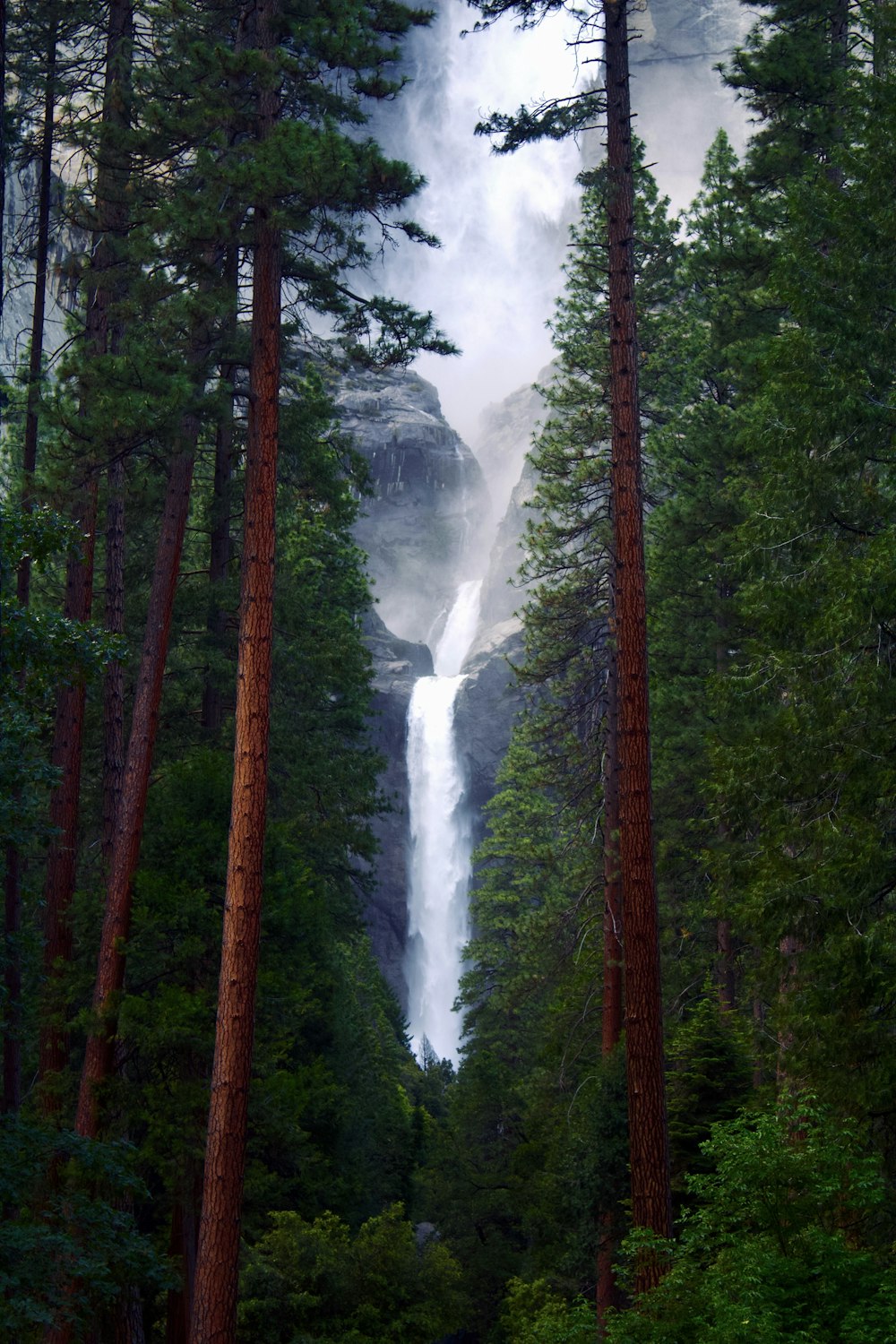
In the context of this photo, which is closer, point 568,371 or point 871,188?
point 871,188

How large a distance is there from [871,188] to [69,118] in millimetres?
9711

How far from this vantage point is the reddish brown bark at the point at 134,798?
10.8m

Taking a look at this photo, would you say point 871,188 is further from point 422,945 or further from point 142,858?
point 422,945

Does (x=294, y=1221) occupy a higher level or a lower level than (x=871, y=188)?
lower

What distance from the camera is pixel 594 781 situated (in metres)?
15.7

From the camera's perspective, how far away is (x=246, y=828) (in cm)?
904

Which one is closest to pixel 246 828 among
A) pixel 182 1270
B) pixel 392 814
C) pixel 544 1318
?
pixel 544 1318

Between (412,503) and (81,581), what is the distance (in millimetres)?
81491

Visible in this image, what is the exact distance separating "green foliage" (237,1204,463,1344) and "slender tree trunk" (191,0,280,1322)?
14.0 feet

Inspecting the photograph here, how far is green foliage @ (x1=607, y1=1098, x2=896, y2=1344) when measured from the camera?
5.44 meters

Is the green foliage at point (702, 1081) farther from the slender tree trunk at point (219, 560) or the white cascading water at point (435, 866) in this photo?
the white cascading water at point (435, 866)

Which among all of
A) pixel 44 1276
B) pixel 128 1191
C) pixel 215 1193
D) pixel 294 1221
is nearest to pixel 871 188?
pixel 215 1193

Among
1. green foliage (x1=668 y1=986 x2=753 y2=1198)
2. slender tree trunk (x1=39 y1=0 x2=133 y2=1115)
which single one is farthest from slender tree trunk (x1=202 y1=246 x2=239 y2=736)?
green foliage (x1=668 y1=986 x2=753 y2=1198)

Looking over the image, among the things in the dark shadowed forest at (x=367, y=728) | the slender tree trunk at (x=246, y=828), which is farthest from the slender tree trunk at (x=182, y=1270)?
the slender tree trunk at (x=246, y=828)
